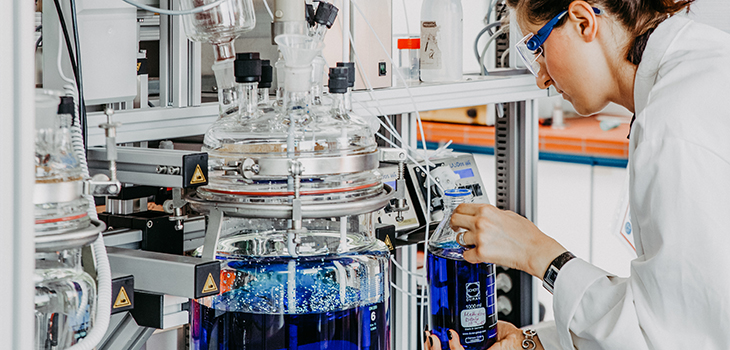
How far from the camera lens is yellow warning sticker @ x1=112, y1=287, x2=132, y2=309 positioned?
0.88 m

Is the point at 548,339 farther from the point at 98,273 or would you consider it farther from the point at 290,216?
the point at 98,273

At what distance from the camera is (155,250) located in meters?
1.10

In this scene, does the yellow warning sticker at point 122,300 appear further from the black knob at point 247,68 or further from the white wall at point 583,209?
the white wall at point 583,209

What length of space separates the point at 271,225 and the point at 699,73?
68 cm

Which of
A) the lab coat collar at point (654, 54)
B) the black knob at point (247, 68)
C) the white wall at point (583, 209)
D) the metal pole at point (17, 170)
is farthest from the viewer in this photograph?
the white wall at point (583, 209)

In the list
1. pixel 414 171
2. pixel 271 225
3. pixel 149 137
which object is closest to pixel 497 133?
pixel 414 171

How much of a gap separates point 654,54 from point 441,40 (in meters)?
0.77

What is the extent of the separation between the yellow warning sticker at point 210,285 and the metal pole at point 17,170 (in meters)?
0.32

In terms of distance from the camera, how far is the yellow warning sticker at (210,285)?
91cm

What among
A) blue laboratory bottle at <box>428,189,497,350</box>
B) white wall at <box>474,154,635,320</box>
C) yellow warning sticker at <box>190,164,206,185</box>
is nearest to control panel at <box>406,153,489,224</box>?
blue laboratory bottle at <box>428,189,497,350</box>

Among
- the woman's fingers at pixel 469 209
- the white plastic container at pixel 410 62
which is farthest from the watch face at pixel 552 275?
the white plastic container at pixel 410 62

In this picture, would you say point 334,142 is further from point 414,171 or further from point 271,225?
point 414,171

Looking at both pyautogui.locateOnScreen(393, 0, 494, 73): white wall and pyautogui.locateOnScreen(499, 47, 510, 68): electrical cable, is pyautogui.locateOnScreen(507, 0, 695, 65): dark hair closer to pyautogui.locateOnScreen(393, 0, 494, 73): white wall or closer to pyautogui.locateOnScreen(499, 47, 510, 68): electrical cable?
pyautogui.locateOnScreen(499, 47, 510, 68): electrical cable

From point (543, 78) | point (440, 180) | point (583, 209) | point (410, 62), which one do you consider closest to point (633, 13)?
point (543, 78)
